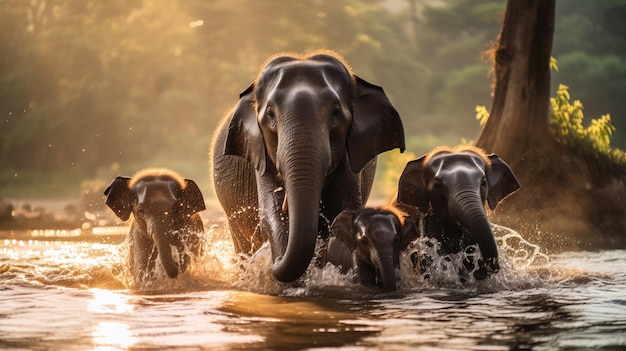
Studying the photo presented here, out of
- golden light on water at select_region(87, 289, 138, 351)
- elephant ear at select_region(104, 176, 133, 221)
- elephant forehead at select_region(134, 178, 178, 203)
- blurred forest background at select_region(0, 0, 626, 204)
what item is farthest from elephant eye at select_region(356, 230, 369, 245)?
blurred forest background at select_region(0, 0, 626, 204)

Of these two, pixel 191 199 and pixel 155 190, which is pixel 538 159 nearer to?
pixel 191 199

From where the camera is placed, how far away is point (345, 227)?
32.4ft

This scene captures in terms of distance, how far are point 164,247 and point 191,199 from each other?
0.91 meters

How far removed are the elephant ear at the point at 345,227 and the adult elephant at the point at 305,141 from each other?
0.19m

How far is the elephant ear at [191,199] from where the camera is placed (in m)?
11.8

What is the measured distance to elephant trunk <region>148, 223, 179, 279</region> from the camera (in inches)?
435

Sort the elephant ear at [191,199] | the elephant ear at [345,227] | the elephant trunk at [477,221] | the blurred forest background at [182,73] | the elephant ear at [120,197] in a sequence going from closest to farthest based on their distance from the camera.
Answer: the elephant ear at [345,227] < the elephant trunk at [477,221] < the elephant ear at [191,199] < the elephant ear at [120,197] < the blurred forest background at [182,73]

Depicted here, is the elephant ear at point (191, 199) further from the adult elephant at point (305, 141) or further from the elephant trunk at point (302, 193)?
the elephant trunk at point (302, 193)

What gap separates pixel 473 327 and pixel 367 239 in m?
2.03

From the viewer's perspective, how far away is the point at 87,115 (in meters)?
56.3

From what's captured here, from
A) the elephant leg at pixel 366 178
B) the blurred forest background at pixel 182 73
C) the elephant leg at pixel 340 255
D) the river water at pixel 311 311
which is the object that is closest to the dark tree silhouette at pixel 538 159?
the river water at pixel 311 311

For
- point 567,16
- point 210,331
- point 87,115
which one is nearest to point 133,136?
point 87,115

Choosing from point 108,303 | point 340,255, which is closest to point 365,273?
point 340,255

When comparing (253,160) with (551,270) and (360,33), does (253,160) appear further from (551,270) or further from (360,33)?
(360,33)
